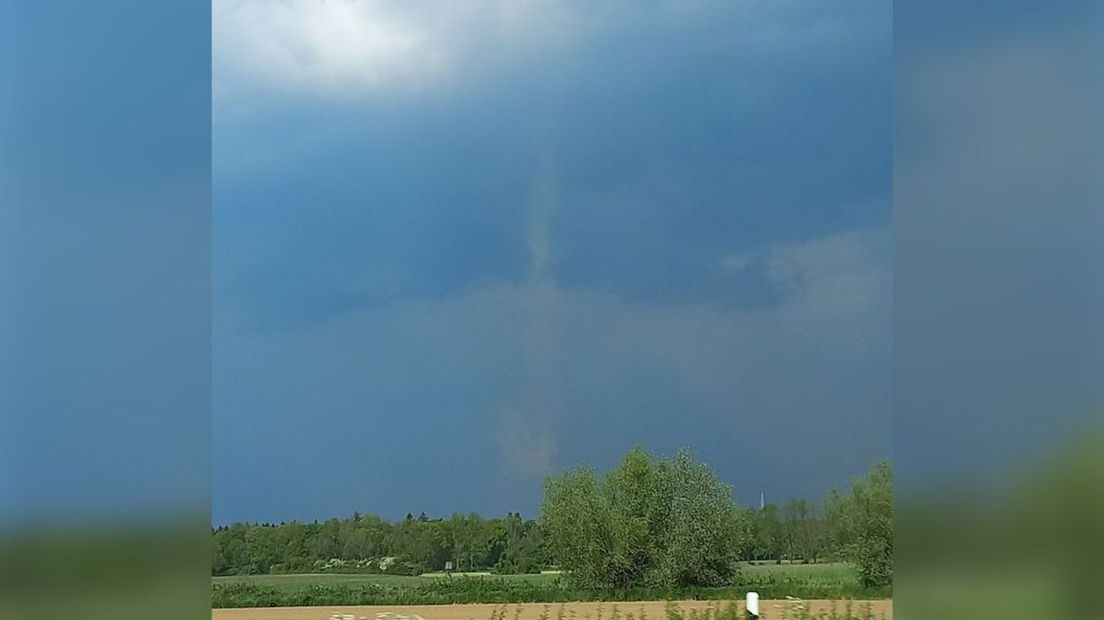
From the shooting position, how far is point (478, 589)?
9.17 meters

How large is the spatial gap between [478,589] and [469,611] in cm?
25

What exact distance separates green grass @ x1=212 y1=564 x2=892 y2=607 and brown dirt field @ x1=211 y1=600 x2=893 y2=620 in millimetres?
64

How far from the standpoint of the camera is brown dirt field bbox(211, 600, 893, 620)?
8.48 m

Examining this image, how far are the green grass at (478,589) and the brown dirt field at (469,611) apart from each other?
0.06 meters

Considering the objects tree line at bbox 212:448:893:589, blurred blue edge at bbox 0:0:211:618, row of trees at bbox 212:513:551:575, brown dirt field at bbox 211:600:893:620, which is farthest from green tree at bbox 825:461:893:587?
blurred blue edge at bbox 0:0:211:618

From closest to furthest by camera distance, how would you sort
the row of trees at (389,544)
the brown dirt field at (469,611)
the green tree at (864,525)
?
the brown dirt field at (469,611) → the green tree at (864,525) → the row of trees at (389,544)

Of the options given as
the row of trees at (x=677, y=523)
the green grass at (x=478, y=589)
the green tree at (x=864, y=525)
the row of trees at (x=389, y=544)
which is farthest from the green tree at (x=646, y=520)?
the green tree at (x=864, y=525)

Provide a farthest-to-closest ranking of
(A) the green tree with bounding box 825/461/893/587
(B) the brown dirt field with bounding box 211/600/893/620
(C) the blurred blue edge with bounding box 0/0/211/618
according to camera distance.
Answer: (A) the green tree with bounding box 825/461/893/587, (B) the brown dirt field with bounding box 211/600/893/620, (C) the blurred blue edge with bounding box 0/0/211/618

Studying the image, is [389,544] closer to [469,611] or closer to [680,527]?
[469,611]

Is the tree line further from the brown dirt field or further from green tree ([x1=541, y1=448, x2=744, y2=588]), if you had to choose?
the brown dirt field

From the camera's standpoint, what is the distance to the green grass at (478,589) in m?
8.70

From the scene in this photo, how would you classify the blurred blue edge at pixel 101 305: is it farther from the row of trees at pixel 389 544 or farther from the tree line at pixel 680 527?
the row of trees at pixel 389 544

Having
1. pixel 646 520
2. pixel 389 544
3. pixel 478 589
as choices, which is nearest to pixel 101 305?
pixel 646 520

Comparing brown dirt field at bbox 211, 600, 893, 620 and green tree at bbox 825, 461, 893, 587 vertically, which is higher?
green tree at bbox 825, 461, 893, 587
